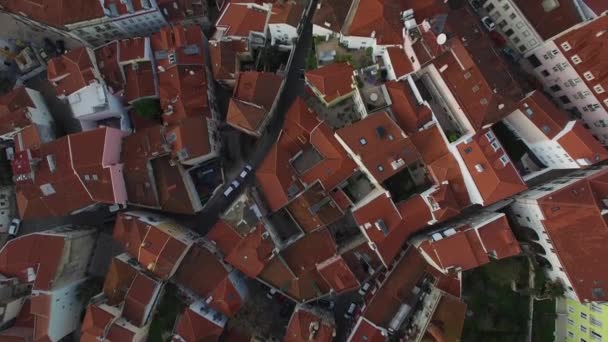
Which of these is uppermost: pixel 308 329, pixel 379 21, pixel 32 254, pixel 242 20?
pixel 242 20

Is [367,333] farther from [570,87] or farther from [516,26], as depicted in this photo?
[516,26]

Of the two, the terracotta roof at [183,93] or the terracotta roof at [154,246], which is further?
the terracotta roof at [183,93]

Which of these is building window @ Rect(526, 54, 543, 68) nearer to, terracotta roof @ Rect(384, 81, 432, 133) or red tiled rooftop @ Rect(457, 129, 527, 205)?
red tiled rooftop @ Rect(457, 129, 527, 205)

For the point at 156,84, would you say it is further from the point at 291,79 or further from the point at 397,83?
the point at 397,83

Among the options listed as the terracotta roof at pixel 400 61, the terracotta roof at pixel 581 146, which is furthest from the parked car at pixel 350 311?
the terracotta roof at pixel 581 146

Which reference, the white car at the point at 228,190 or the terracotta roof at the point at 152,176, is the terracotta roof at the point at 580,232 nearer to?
the white car at the point at 228,190

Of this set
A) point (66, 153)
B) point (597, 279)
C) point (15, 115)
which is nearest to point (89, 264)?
point (66, 153)

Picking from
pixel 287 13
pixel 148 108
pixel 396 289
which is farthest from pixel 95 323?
pixel 287 13
